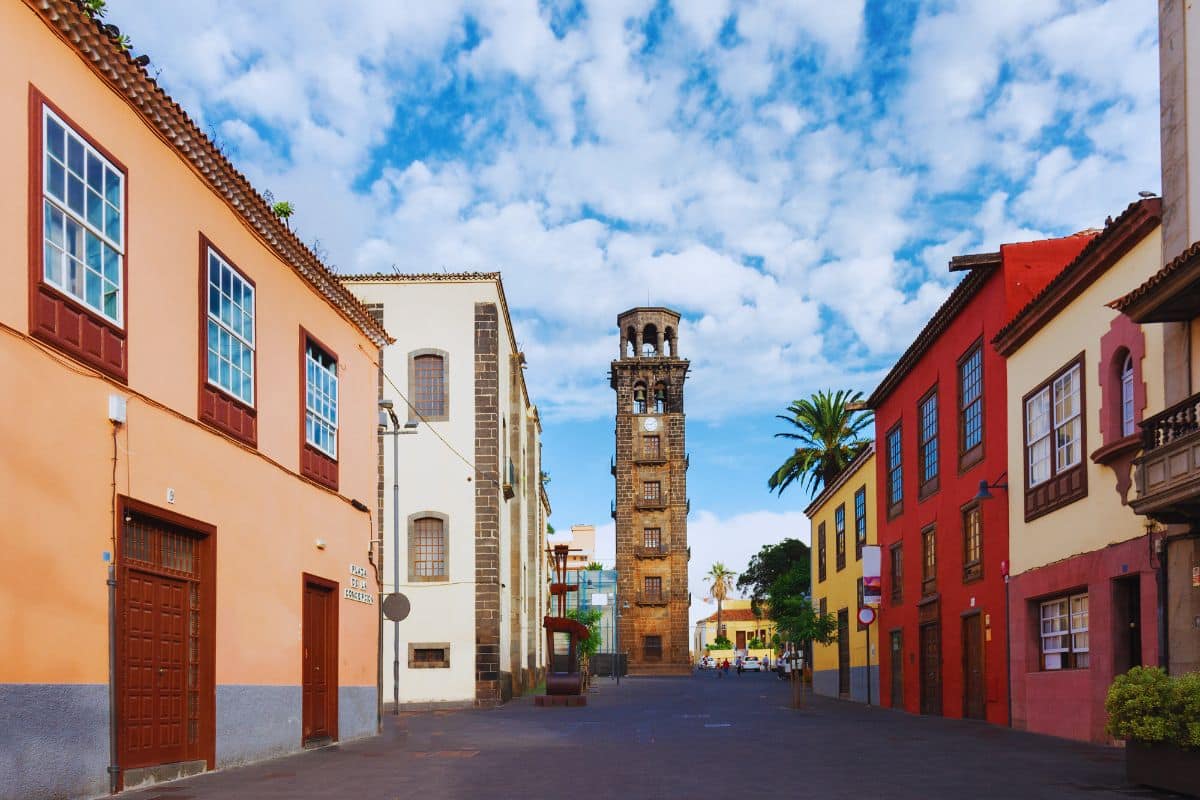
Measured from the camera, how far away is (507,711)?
33.7 metres

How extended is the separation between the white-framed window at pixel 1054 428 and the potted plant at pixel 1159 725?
9.15m

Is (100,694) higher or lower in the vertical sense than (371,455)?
lower

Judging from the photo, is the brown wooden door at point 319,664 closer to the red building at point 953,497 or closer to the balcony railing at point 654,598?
the red building at point 953,497

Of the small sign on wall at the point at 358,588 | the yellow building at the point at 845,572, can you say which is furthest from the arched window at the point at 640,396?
the small sign on wall at the point at 358,588

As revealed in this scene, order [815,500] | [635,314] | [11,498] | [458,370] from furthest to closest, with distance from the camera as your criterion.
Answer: [635,314] < [815,500] < [458,370] < [11,498]

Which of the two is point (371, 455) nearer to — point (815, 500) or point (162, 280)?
point (162, 280)

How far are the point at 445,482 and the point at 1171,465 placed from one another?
85.5 feet

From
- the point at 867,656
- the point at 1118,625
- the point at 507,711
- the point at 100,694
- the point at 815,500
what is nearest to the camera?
the point at 100,694

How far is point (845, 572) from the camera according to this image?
1833 inches

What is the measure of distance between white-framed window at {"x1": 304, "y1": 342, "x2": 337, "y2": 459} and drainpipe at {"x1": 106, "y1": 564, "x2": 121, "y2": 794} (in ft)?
23.2

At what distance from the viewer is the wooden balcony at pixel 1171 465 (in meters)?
14.5

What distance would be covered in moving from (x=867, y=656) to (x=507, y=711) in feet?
44.3

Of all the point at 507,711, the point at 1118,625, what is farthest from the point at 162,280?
the point at 507,711

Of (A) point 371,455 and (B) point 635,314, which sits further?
(B) point 635,314
